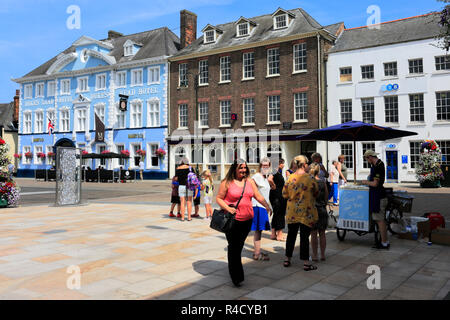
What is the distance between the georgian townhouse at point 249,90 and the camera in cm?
2825

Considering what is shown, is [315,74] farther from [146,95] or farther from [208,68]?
[146,95]

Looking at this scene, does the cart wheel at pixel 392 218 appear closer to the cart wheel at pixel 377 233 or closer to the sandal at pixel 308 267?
the cart wheel at pixel 377 233

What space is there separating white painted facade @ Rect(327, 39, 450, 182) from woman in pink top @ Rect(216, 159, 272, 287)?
2281cm

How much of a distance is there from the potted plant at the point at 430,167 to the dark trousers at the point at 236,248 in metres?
20.3

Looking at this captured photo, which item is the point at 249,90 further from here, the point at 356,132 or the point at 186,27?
the point at 356,132

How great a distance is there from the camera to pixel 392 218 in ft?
27.7

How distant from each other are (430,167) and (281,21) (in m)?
15.9

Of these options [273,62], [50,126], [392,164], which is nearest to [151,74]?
[273,62]

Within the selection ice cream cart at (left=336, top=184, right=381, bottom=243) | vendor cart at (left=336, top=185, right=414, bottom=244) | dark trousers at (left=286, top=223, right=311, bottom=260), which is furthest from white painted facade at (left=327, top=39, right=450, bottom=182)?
dark trousers at (left=286, top=223, right=311, bottom=260)

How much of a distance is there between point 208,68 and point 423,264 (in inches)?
1136

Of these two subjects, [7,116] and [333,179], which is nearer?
[333,179]

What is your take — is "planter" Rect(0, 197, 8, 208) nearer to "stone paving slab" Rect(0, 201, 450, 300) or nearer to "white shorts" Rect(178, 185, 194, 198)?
Result: "stone paving slab" Rect(0, 201, 450, 300)

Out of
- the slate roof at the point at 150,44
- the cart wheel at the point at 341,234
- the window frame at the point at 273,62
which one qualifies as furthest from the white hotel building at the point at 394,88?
the cart wheel at the point at 341,234

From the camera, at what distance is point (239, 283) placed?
502 centimetres
